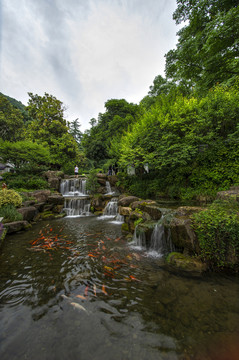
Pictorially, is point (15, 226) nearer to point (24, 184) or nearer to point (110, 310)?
point (110, 310)

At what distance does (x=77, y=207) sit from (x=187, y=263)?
32.1ft

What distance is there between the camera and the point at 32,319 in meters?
2.24

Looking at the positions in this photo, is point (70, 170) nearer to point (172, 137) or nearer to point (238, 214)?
point (172, 137)

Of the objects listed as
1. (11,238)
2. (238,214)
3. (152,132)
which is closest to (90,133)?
(152,132)

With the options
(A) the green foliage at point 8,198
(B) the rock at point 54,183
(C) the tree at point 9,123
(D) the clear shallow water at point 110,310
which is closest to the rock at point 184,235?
(D) the clear shallow water at point 110,310

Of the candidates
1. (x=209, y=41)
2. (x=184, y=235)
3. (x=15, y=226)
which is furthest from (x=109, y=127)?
(x=184, y=235)

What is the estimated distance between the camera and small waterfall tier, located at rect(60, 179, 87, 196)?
1587 centimetres

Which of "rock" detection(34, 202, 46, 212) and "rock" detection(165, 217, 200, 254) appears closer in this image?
"rock" detection(165, 217, 200, 254)

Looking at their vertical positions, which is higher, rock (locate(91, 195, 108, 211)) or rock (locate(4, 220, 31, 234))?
rock (locate(91, 195, 108, 211))

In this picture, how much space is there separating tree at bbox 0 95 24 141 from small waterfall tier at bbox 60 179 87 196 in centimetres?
1250

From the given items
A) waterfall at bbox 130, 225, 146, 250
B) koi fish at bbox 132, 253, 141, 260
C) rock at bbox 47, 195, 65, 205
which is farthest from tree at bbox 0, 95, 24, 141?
koi fish at bbox 132, 253, 141, 260

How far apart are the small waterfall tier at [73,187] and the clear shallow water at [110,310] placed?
11.7 m

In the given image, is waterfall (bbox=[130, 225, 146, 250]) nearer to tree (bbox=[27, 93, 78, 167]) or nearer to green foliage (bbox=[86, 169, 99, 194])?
green foliage (bbox=[86, 169, 99, 194])

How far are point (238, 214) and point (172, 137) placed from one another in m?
8.39
